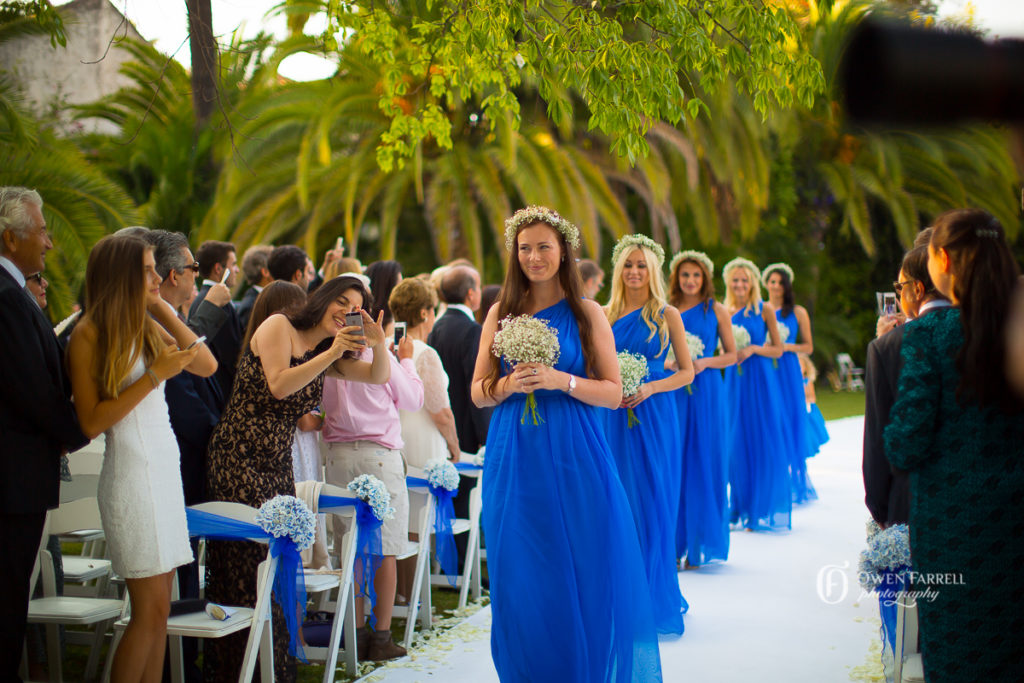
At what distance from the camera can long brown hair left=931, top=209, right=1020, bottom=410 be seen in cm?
314

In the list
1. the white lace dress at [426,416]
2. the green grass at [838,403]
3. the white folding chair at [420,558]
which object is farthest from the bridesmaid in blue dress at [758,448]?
the green grass at [838,403]

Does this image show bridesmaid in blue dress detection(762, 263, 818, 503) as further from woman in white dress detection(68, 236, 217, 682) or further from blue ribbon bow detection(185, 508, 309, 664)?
woman in white dress detection(68, 236, 217, 682)

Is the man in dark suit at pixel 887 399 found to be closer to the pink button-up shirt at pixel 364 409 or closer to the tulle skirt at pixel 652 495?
the tulle skirt at pixel 652 495

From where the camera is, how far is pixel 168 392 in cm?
475

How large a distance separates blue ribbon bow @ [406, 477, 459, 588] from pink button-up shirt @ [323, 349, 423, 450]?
404mm

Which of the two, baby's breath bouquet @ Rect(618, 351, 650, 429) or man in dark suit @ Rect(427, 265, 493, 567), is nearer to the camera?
baby's breath bouquet @ Rect(618, 351, 650, 429)

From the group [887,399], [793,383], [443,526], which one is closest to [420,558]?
[443,526]

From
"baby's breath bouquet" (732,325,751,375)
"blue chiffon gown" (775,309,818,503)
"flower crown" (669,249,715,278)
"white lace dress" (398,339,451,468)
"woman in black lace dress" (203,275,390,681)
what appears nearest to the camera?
"woman in black lace dress" (203,275,390,681)

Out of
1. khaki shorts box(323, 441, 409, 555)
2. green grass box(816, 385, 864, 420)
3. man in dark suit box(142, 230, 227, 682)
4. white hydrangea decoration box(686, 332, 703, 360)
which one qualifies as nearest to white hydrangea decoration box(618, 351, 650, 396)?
khaki shorts box(323, 441, 409, 555)

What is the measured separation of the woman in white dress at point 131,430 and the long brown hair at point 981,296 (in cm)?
294

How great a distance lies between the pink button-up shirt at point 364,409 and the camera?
206 inches

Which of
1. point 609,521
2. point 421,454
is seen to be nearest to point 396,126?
point 421,454

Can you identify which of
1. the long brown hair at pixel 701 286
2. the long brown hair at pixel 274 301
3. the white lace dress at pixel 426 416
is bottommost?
the white lace dress at pixel 426 416

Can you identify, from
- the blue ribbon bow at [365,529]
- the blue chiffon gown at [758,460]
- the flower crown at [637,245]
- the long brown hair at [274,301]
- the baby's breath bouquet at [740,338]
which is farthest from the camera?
the baby's breath bouquet at [740,338]
